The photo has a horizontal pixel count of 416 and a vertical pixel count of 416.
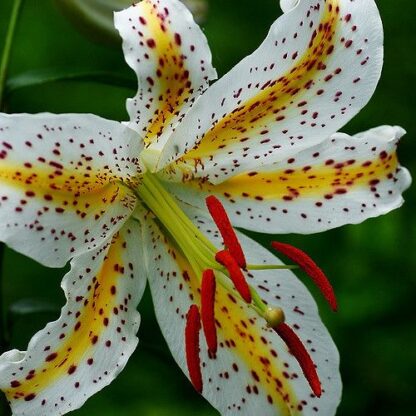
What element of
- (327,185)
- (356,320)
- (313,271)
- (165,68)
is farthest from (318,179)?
(356,320)

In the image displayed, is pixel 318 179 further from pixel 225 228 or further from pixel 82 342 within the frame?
pixel 82 342

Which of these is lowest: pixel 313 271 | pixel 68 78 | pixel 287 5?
pixel 313 271

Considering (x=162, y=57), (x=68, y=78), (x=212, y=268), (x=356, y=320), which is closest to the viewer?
(x=162, y=57)

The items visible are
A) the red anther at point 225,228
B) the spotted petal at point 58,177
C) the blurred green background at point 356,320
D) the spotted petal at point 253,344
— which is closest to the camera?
the spotted petal at point 58,177

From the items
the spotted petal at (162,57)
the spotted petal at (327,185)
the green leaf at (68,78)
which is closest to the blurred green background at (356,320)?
the green leaf at (68,78)

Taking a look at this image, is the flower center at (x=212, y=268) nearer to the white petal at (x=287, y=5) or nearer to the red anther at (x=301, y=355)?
the red anther at (x=301, y=355)

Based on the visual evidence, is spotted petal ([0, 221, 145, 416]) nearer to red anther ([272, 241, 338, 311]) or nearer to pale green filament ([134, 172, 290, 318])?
pale green filament ([134, 172, 290, 318])

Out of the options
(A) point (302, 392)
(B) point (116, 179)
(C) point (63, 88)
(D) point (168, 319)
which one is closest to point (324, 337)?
(A) point (302, 392)
